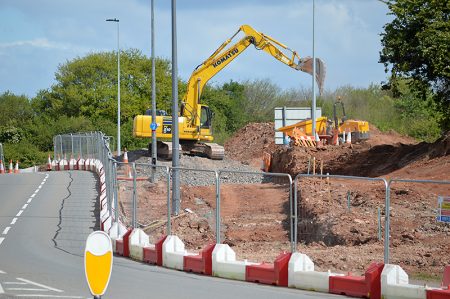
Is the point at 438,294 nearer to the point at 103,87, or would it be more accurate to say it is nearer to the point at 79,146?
the point at 79,146

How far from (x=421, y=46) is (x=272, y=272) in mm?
17032

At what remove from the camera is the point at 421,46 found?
28.8 metres

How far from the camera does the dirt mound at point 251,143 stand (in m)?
63.2

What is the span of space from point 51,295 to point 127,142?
65.3m

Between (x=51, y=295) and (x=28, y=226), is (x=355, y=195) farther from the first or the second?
(x=28, y=226)

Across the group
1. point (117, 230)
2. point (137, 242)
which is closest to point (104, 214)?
point (117, 230)

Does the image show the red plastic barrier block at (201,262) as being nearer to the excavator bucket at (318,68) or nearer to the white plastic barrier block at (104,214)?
the white plastic barrier block at (104,214)

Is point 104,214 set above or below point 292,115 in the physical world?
below

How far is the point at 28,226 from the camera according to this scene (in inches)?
933

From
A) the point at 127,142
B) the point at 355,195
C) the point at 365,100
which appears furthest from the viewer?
the point at 365,100

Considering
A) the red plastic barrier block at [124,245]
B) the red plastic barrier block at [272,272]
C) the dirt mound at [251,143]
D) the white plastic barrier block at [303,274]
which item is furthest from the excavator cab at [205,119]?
the white plastic barrier block at [303,274]


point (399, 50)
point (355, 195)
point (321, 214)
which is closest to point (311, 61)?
point (399, 50)

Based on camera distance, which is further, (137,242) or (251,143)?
(251,143)

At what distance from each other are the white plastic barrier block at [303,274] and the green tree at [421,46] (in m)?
16.4
